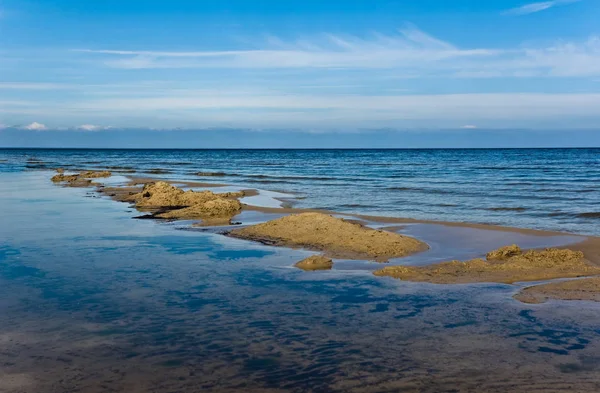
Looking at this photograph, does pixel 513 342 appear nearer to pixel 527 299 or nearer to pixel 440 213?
pixel 527 299

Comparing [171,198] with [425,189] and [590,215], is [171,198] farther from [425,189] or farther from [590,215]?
[425,189]

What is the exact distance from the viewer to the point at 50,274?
8.65 meters

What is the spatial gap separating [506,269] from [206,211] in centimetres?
944

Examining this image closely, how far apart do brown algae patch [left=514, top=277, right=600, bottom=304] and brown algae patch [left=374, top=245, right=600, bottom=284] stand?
454 millimetres

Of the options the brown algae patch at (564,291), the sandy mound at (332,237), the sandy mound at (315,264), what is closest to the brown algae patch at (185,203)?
the sandy mound at (332,237)

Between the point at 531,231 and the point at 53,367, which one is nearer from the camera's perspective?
the point at 53,367

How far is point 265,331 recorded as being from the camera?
613 centimetres

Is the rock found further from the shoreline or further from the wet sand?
the shoreline

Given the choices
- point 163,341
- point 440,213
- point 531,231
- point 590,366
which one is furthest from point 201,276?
point 440,213

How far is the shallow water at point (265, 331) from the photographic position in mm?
4926

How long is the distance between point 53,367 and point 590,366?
185 inches

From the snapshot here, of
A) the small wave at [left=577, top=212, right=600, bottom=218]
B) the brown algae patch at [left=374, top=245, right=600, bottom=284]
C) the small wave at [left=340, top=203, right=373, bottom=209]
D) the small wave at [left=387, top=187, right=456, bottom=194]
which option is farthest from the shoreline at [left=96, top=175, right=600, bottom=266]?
the small wave at [left=387, top=187, right=456, bottom=194]

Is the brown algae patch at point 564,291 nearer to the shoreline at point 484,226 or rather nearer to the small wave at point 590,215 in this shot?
the shoreline at point 484,226

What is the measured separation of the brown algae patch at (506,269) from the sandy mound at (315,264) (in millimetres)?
905
